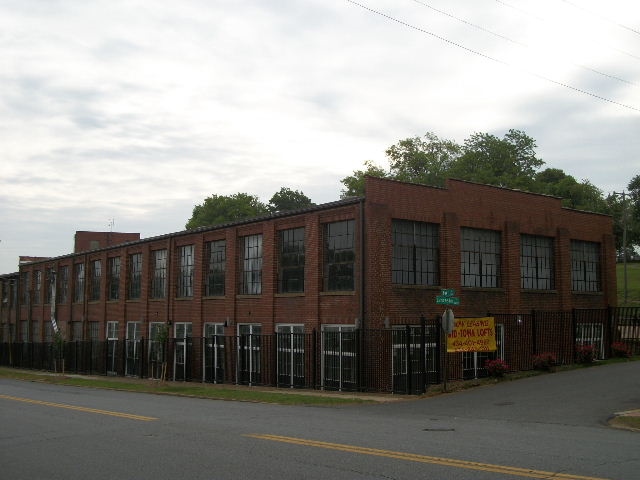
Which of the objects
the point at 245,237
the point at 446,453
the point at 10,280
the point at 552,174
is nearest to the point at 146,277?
the point at 245,237

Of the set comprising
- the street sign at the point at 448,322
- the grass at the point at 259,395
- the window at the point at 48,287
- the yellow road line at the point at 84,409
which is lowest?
the grass at the point at 259,395

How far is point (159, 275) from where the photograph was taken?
39188 mm

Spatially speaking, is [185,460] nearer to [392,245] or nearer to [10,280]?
[392,245]

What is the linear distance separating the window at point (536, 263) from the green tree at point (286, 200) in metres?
59.6

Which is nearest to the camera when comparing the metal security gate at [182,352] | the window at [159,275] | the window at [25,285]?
the metal security gate at [182,352]

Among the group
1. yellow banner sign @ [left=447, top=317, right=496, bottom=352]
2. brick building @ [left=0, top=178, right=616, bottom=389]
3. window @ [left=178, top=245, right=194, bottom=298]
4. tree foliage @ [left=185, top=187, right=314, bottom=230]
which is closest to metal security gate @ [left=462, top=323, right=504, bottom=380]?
brick building @ [left=0, top=178, right=616, bottom=389]

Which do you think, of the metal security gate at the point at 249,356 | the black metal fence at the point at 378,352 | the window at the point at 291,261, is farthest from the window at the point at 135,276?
the window at the point at 291,261

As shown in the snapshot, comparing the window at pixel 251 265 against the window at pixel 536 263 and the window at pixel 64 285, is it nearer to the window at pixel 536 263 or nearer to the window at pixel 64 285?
the window at pixel 536 263

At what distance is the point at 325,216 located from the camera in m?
27.5

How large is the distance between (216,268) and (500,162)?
40.4m

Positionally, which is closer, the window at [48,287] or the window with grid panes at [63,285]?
the window with grid panes at [63,285]

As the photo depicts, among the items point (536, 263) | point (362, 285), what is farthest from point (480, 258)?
point (362, 285)

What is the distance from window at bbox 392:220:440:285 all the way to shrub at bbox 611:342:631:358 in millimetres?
10068

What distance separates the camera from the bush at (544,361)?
26.3 meters
